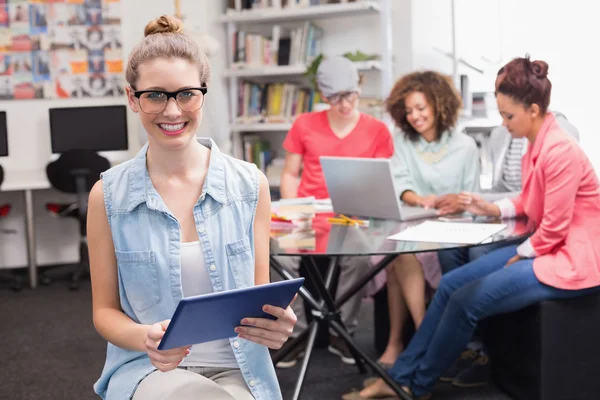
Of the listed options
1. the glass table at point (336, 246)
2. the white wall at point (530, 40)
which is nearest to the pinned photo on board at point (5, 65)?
the white wall at point (530, 40)

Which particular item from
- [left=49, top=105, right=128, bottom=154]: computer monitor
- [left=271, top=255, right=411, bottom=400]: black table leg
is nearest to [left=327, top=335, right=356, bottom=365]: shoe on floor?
[left=271, top=255, right=411, bottom=400]: black table leg

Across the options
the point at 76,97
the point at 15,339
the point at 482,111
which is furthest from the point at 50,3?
the point at 482,111

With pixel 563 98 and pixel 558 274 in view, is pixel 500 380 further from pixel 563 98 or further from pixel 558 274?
pixel 563 98

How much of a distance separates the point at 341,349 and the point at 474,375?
634 millimetres

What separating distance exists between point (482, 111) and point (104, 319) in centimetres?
382

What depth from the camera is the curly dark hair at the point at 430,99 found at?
11.0 ft

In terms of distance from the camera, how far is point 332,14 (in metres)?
5.24

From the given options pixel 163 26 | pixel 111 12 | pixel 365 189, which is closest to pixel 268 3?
pixel 111 12

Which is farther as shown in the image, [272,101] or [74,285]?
[272,101]

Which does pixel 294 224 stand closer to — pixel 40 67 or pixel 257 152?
pixel 257 152

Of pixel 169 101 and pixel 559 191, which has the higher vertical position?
pixel 169 101

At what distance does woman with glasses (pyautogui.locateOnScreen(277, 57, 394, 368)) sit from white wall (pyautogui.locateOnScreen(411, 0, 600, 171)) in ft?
4.23

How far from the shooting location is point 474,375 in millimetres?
3127

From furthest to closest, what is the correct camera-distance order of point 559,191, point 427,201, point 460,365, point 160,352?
point 460,365, point 427,201, point 559,191, point 160,352
